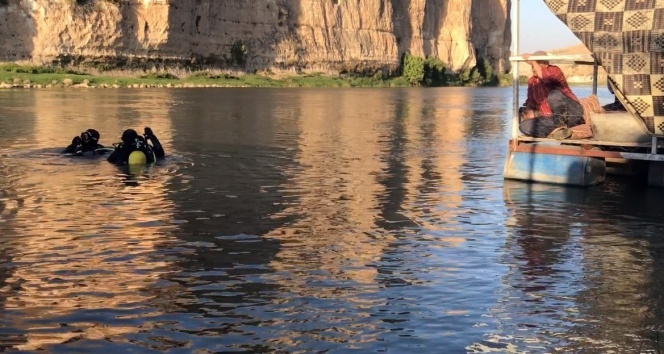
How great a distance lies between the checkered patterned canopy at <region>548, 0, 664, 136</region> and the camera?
1644cm

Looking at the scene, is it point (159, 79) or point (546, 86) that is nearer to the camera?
point (546, 86)

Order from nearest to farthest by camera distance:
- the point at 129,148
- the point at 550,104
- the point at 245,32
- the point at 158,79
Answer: the point at 550,104 < the point at 129,148 < the point at 158,79 < the point at 245,32

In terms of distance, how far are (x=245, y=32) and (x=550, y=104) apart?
307ft

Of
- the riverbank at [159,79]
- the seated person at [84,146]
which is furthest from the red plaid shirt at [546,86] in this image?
the riverbank at [159,79]

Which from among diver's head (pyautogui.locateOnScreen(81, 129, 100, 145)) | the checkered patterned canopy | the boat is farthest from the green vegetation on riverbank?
the checkered patterned canopy

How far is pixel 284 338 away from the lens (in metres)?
8.19

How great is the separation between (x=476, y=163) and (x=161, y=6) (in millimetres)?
77430

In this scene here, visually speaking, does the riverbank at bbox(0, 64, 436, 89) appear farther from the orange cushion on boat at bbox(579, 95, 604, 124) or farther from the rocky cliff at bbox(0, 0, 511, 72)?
the orange cushion on boat at bbox(579, 95, 604, 124)

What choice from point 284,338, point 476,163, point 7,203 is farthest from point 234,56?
point 284,338

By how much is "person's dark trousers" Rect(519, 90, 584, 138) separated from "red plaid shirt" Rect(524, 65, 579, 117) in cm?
13

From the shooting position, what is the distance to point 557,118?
18.9 m

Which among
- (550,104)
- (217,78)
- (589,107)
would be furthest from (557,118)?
(217,78)

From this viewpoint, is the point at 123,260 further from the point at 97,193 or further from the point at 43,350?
the point at 97,193

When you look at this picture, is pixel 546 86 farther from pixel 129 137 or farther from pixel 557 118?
pixel 129 137
